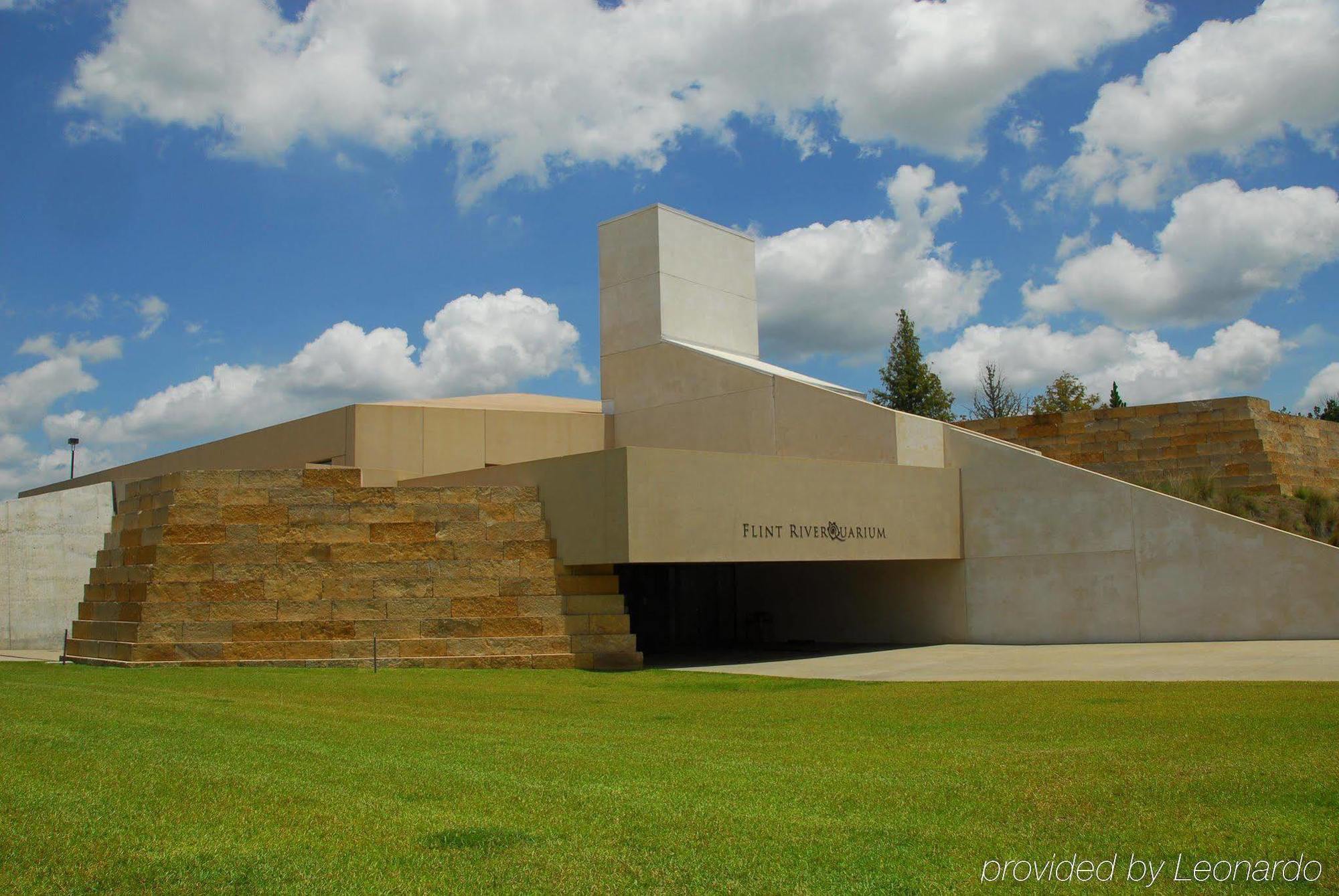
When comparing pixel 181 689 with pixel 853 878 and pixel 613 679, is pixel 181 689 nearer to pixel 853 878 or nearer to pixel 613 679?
pixel 613 679

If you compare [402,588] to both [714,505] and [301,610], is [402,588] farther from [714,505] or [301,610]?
[714,505]

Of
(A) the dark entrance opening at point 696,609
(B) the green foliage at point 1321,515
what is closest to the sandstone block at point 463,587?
(A) the dark entrance opening at point 696,609

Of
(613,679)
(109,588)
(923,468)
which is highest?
(923,468)

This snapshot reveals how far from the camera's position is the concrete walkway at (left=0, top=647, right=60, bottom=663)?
22.1 m

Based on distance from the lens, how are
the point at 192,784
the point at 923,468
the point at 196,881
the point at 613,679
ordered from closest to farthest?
the point at 196,881 → the point at 192,784 → the point at 613,679 → the point at 923,468

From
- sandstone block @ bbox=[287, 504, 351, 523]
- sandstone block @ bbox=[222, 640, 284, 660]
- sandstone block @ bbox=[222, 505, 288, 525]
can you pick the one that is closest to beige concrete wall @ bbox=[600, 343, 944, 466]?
sandstone block @ bbox=[287, 504, 351, 523]

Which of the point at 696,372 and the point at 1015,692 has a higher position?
the point at 696,372

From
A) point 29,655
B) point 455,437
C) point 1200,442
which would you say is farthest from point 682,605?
point 29,655

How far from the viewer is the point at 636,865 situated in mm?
5738

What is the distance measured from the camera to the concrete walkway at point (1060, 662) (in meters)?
17.5

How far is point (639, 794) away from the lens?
7398mm

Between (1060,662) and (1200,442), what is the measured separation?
11.9m

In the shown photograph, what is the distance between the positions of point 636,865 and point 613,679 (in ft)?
43.5

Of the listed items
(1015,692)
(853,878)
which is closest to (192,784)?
(853,878)
